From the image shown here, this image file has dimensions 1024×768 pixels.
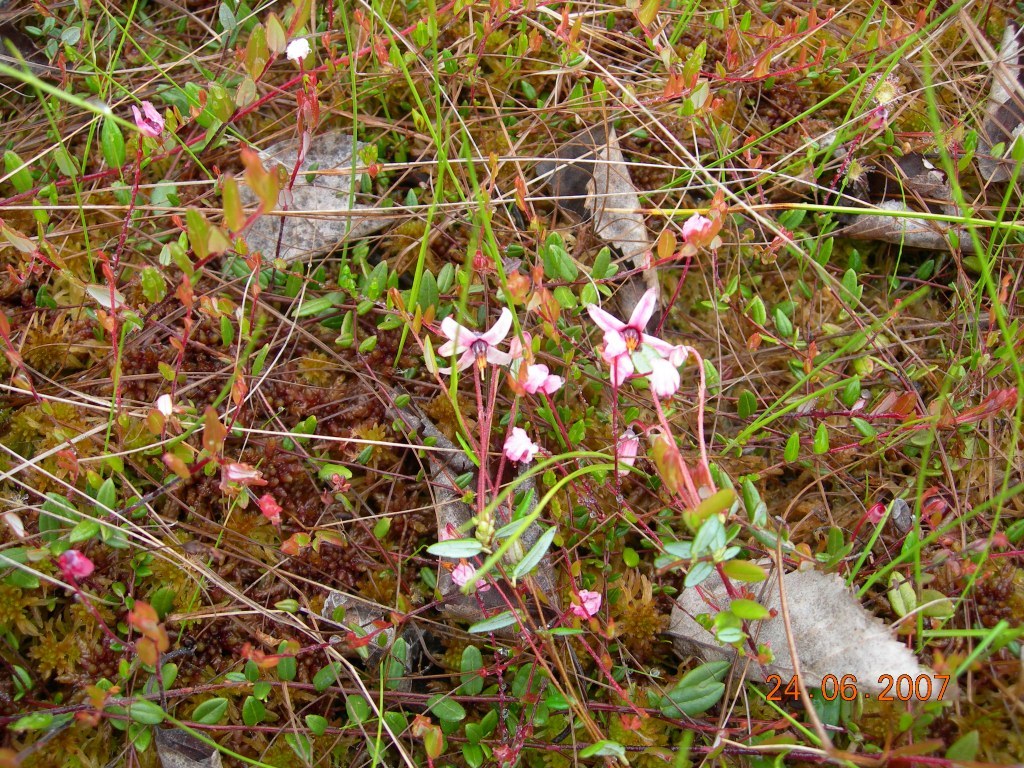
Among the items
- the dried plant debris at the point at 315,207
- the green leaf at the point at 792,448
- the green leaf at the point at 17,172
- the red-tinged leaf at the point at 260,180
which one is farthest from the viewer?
the dried plant debris at the point at 315,207

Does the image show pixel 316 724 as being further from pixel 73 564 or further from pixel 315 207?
pixel 315 207

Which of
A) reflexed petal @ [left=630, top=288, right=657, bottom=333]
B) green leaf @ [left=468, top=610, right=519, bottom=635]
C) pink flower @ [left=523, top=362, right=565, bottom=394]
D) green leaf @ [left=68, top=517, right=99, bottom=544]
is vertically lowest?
green leaf @ [left=468, top=610, right=519, bottom=635]

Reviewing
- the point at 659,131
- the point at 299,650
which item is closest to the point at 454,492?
the point at 299,650

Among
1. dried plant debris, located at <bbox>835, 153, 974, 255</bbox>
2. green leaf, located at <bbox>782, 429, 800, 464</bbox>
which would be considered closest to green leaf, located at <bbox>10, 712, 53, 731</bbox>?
green leaf, located at <bbox>782, 429, 800, 464</bbox>

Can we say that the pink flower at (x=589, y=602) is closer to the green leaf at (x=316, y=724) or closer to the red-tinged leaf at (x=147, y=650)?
the green leaf at (x=316, y=724)

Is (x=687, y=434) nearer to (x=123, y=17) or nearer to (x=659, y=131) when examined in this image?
(x=659, y=131)

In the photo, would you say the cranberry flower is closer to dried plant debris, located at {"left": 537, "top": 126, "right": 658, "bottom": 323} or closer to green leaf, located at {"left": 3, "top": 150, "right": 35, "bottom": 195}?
dried plant debris, located at {"left": 537, "top": 126, "right": 658, "bottom": 323}

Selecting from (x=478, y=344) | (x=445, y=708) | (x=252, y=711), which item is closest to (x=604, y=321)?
(x=478, y=344)

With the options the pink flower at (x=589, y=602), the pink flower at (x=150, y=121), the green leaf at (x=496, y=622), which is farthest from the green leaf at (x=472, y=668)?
the pink flower at (x=150, y=121)
